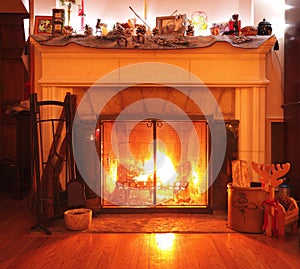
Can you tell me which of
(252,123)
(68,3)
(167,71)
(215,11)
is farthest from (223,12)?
(68,3)

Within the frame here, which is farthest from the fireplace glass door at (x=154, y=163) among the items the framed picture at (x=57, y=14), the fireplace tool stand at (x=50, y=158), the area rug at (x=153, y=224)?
the framed picture at (x=57, y=14)

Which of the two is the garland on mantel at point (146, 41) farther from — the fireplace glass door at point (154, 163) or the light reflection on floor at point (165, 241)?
the light reflection on floor at point (165, 241)

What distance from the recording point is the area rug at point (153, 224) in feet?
8.18

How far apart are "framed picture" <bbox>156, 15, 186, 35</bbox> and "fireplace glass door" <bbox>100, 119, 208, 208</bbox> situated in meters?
0.77

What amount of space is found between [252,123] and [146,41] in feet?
3.78

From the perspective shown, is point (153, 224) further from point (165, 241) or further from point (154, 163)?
point (154, 163)

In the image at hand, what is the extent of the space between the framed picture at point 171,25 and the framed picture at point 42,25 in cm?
95

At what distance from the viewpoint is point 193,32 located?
2.92 metres

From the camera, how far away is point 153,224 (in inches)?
104

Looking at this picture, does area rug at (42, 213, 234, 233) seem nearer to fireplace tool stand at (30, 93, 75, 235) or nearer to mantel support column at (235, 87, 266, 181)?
fireplace tool stand at (30, 93, 75, 235)

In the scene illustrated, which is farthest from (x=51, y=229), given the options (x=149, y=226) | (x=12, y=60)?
(x=12, y=60)

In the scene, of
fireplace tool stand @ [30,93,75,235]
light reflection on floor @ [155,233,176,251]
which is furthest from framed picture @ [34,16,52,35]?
light reflection on floor @ [155,233,176,251]

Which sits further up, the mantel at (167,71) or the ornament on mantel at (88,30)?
the ornament on mantel at (88,30)

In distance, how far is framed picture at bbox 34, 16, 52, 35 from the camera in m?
2.98
